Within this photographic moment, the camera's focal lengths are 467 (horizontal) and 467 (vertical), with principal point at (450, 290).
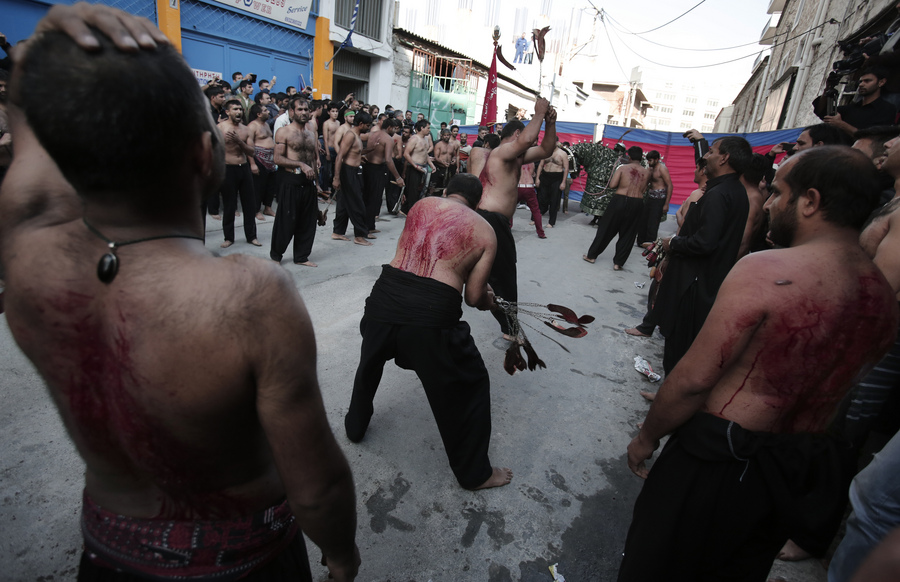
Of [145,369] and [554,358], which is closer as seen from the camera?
[145,369]

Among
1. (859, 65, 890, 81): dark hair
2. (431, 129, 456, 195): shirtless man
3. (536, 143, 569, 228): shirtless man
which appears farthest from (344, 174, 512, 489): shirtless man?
(431, 129, 456, 195): shirtless man

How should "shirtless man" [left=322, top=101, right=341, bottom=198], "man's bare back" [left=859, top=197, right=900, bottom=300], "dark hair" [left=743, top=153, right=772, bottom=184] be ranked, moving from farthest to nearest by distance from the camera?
"shirtless man" [left=322, top=101, right=341, bottom=198] → "dark hair" [left=743, top=153, right=772, bottom=184] → "man's bare back" [left=859, top=197, right=900, bottom=300]

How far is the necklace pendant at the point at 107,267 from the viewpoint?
2.47ft

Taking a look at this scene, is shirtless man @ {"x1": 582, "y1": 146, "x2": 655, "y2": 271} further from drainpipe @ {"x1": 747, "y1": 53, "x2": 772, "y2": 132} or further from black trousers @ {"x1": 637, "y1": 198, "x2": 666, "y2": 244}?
drainpipe @ {"x1": 747, "y1": 53, "x2": 772, "y2": 132}

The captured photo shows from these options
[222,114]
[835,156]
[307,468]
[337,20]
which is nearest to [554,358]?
[835,156]

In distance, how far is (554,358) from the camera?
412 cm

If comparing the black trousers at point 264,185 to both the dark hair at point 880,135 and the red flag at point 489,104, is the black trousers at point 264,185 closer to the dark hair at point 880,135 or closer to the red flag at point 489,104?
the dark hair at point 880,135

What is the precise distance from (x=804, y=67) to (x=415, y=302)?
49.2ft

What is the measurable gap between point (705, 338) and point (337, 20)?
1528 centimetres

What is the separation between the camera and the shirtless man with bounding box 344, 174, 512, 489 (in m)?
2.27

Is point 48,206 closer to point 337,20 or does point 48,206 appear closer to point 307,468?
point 307,468

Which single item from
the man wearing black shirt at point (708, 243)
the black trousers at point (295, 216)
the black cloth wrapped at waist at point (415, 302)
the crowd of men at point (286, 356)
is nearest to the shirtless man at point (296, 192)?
the black trousers at point (295, 216)

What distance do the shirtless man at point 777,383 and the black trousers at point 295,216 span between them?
4889mm

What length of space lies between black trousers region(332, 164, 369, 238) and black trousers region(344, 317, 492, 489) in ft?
15.5
